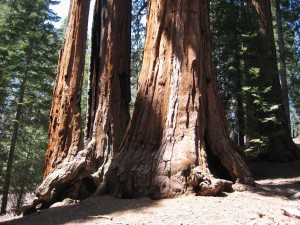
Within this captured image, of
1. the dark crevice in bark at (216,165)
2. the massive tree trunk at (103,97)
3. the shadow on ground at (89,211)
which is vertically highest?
the massive tree trunk at (103,97)

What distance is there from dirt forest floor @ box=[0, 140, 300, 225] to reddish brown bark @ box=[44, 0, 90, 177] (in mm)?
2847

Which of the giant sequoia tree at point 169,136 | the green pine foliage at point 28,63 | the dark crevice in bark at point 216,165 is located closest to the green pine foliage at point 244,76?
the giant sequoia tree at point 169,136

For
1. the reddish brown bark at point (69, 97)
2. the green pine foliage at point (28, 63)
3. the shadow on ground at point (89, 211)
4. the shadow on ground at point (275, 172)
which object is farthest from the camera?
the green pine foliage at point (28, 63)

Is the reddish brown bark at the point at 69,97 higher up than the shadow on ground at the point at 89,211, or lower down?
higher up

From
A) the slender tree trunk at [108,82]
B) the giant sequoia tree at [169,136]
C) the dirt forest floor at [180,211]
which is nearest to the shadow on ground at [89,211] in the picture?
the dirt forest floor at [180,211]

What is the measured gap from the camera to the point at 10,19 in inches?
716

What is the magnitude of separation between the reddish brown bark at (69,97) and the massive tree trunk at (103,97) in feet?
0.08

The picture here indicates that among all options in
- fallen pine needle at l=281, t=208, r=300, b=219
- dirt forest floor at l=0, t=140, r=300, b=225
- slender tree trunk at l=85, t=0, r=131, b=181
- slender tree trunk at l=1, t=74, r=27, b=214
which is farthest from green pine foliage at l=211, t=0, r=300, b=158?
slender tree trunk at l=1, t=74, r=27, b=214

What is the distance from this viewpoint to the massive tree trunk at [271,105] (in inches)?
423

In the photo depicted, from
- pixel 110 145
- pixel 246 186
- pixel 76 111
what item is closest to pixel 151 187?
pixel 246 186

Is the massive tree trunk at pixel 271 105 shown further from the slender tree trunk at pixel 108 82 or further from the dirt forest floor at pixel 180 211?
the dirt forest floor at pixel 180 211

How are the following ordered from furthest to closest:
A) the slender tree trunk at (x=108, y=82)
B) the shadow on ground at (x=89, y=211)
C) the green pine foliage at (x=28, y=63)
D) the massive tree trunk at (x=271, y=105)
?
the green pine foliage at (x=28, y=63), the massive tree trunk at (x=271, y=105), the slender tree trunk at (x=108, y=82), the shadow on ground at (x=89, y=211)

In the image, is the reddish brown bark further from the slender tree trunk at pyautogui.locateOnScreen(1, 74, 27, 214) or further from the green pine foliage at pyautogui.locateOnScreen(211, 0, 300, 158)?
the slender tree trunk at pyautogui.locateOnScreen(1, 74, 27, 214)

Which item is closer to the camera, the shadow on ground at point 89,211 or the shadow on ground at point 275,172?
the shadow on ground at point 89,211
